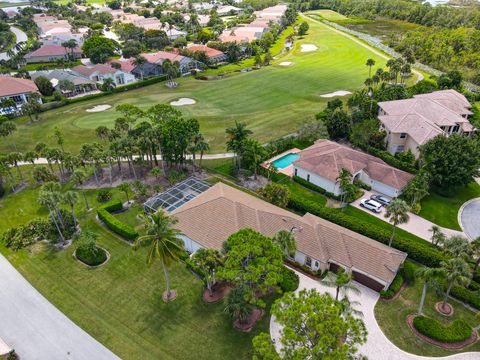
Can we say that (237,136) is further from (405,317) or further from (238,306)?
(405,317)

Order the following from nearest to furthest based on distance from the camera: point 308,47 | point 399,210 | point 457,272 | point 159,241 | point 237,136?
point 457,272
point 159,241
point 399,210
point 237,136
point 308,47

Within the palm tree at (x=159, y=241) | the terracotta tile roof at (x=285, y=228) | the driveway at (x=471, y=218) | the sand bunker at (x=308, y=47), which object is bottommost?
the driveway at (x=471, y=218)

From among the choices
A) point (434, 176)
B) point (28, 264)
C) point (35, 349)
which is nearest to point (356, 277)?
point (434, 176)

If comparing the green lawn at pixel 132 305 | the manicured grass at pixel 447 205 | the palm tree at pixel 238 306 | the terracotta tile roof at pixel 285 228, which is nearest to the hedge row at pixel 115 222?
the green lawn at pixel 132 305

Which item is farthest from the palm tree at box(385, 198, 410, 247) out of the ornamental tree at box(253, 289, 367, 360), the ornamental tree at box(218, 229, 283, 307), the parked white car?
the ornamental tree at box(253, 289, 367, 360)

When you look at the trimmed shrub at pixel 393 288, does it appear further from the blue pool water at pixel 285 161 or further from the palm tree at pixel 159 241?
the blue pool water at pixel 285 161

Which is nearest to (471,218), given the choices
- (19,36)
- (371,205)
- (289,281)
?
(371,205)

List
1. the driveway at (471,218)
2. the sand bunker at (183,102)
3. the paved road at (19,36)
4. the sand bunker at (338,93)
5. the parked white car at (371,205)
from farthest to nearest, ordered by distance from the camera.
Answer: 1. the paved road at (19,36)
2. the sand bunker at (338,93)
3. the sand bunker at (183,102)
4. the parked white car at (371,205)
5. the driveway at (471,218)

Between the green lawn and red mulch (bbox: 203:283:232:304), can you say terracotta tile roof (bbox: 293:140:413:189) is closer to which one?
red mulch (bbox: 203:283:232:304)
